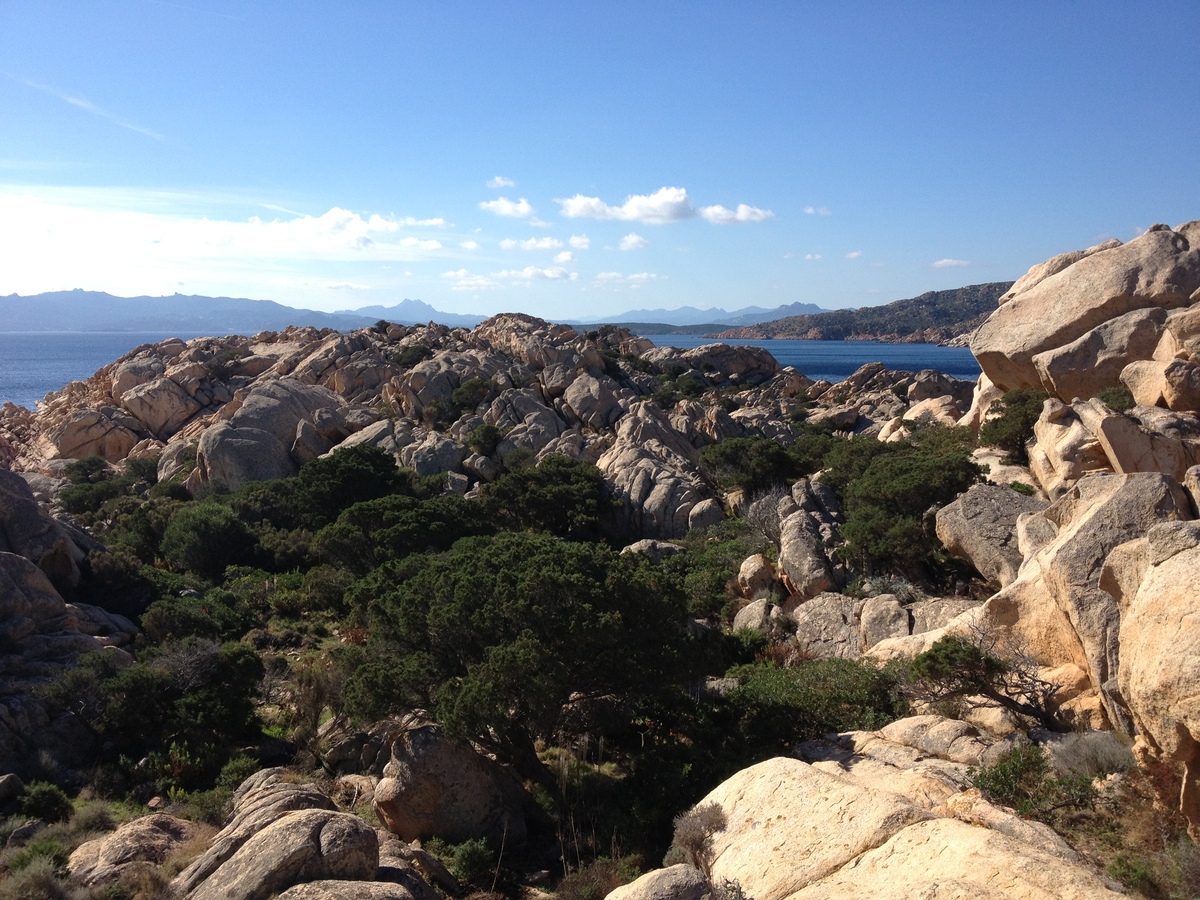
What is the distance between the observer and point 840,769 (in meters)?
11.5

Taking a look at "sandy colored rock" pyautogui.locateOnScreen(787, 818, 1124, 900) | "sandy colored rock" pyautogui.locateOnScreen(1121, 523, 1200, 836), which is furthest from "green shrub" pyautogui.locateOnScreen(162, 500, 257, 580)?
"sandy colored rock" pyautogui.locateOnScreen(1121, 523, 1200, 836)

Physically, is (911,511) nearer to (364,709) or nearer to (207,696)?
(364,709)

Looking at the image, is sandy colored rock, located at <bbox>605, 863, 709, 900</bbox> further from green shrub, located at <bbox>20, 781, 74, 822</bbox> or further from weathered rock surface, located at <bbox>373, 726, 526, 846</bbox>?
green shrub, located at <bbox>20, 781, 74, 822</bbox>

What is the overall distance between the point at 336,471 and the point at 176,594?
1311 centimetres

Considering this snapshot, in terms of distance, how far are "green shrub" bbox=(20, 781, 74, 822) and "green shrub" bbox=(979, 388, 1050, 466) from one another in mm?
28377

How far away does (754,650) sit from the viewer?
792 inches

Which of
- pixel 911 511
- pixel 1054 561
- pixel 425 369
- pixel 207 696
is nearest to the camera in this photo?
pixel 1054 561

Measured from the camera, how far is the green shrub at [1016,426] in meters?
29.0

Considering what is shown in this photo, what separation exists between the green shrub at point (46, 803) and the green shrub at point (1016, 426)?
28377 mm

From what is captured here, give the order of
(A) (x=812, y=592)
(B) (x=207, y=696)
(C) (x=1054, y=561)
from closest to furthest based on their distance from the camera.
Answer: (C) (x=1054, y=561) < (B) (x=207, y=696) < (A) (x=812, y=592)

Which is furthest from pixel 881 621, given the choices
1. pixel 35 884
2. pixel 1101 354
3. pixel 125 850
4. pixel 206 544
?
pixel 206 544

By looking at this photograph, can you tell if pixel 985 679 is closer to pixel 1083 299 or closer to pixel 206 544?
pixel 1083 299

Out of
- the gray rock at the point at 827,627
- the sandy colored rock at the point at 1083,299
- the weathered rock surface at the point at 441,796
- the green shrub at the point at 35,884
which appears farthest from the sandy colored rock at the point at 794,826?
the sandy colored rock at the point at 1083,299

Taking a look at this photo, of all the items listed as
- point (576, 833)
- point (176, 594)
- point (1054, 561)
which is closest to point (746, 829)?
point (576, 833)
